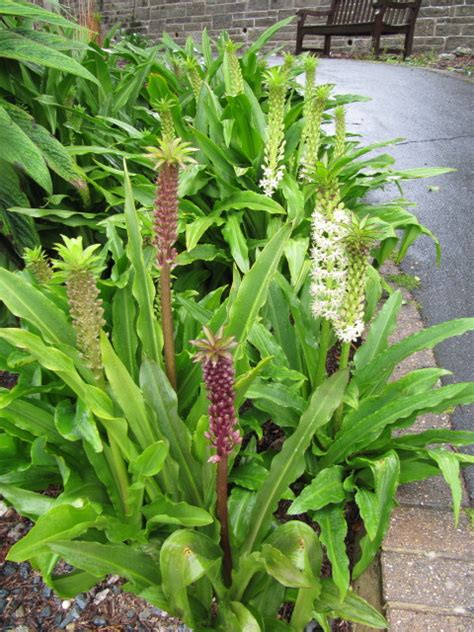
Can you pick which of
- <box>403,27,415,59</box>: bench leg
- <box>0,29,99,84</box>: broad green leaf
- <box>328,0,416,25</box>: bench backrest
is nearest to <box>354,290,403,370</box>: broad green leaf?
<box>0,29,99,84</box>: broad green leaf

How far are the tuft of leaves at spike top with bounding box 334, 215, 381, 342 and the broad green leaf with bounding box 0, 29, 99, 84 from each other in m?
1.38

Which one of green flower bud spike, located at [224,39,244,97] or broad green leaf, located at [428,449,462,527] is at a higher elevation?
green flower bud spike, located at [224,39,244,97]

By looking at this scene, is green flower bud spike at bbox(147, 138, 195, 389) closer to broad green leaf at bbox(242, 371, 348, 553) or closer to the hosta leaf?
broad green leaf at bbox(242, 371, 348, 553)

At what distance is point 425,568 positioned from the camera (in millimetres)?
1759

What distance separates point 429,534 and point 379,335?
2.32ft

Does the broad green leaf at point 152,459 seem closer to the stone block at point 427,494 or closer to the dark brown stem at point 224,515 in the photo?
the dark brown stem at point 224,515

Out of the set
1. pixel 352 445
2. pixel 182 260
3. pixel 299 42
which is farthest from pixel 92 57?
pixel 299 42

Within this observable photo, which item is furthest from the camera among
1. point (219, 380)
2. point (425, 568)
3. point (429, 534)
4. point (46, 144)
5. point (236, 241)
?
point (236, 241)

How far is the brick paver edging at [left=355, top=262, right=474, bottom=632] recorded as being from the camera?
1.63 metres

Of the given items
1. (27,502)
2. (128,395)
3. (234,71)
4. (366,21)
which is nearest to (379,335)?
(128,395)

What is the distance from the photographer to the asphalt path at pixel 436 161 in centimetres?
320

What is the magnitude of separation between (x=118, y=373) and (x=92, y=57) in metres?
3.17

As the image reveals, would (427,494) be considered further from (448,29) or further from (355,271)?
(448,29)

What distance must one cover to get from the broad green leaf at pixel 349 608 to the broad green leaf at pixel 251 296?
0.71 m
